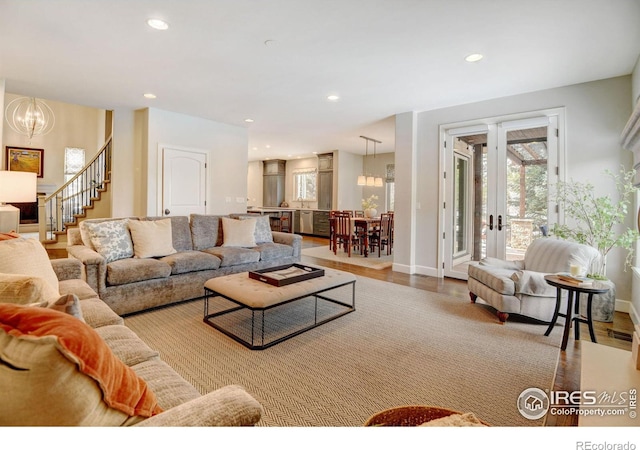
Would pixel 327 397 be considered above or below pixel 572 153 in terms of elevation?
below

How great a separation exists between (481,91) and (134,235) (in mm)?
4466

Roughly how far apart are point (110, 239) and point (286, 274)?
6.18ft

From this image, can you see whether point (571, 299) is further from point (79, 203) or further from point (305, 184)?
point (305, 184)

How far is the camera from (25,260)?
1.74 m

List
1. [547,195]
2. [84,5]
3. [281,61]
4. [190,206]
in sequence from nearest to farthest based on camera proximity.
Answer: [84,5]
[281,61]
[547,195]
[190,206]

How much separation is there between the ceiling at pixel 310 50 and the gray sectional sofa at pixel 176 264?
5.65 ft

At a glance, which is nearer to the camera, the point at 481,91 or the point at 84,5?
the point at 84,5

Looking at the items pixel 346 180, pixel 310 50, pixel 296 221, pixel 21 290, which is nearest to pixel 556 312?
pixel 310 50

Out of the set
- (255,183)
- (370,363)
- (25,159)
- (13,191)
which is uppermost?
(25,159)

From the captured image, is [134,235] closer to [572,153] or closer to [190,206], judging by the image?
[190,206]
